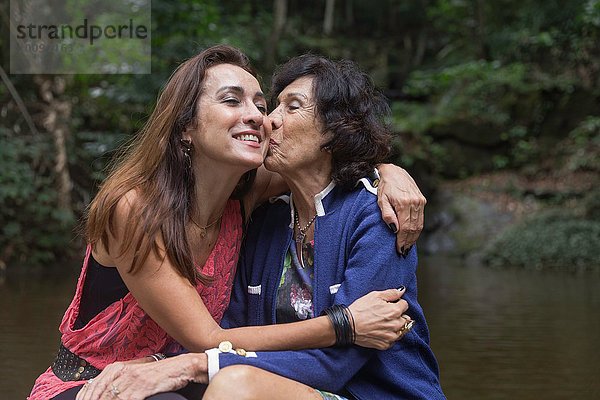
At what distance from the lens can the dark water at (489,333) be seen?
14.9 feet

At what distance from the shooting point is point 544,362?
16.9ft

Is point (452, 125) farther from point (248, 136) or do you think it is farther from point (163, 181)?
point (163, 181)

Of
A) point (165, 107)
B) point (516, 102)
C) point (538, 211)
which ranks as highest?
point (165, 107)

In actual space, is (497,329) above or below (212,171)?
below

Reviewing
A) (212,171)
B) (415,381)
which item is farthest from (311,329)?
(212,171)

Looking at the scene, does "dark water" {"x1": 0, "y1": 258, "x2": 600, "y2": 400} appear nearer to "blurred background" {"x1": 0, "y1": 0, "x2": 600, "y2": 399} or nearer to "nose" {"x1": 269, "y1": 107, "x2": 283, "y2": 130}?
"blurred background" {"x1": 0, "y1": 0, "x2": 600, "y2": 399}

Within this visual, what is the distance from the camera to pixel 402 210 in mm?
2191

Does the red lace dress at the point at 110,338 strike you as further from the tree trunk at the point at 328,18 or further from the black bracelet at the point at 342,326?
the tree trunk at the point at 328,18

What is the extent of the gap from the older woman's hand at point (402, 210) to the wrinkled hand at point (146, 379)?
60cm

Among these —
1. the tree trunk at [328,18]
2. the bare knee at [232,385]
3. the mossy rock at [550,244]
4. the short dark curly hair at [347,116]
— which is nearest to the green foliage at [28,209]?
the mossy rock at [550,244]

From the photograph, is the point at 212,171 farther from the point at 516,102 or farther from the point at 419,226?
the point at 516,102

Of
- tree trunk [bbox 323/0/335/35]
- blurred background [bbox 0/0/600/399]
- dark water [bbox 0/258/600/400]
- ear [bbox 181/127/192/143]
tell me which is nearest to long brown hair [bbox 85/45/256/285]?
ear [bbox 181/127/192/143]

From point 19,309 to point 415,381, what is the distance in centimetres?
530

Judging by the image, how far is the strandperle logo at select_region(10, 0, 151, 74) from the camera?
34.9 feet
